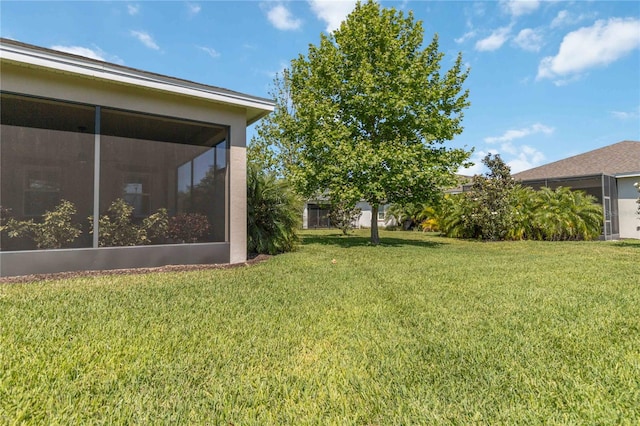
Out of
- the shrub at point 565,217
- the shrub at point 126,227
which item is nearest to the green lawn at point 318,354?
the shrub at point 126,227

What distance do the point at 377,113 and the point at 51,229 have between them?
30.0ft

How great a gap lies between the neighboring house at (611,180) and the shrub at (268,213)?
14.4m

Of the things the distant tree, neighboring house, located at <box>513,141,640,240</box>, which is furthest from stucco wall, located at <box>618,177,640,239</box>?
the distant tree

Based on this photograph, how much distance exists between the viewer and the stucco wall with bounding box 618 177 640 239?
49.8 ft

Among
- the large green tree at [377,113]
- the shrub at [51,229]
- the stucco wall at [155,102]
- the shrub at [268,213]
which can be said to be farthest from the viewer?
the large green tree at [377,113]

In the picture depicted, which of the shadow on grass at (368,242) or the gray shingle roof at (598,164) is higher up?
the gray shingle roof at (598,164)

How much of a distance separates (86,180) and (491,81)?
1224 cm

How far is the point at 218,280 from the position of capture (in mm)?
5152

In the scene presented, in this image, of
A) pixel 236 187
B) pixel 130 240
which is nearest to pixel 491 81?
pixel 236 187

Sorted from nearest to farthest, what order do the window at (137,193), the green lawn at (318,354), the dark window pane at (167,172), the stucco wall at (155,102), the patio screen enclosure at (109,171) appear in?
the green lawn at (318,354) → the stucco wall at (155,102) → the patio screen enclosure at (109,171) → the dark window pane at (167,172) → the window at (137,193)

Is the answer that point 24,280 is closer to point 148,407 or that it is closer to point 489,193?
point 148,407

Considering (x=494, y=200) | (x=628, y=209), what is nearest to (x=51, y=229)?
(x=494, y=200)

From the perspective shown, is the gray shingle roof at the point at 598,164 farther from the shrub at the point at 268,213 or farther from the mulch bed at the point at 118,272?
Answer: the mulch bed at the point at 118,272

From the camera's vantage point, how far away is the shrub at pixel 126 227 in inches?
239
